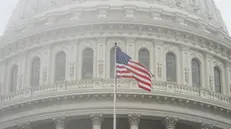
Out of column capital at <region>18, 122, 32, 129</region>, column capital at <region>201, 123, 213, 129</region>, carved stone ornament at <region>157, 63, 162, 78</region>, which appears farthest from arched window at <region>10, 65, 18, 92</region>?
column capital at <region>201, 123, 213, 129</region>

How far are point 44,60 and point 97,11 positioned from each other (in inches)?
249

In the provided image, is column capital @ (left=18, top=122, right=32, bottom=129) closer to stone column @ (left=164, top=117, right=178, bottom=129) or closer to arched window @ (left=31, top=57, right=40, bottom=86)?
arched window @ (left=31, top=57, right=40, bottom=86)

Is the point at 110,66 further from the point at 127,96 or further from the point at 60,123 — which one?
the point at 60,123

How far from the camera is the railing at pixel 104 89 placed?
191ft

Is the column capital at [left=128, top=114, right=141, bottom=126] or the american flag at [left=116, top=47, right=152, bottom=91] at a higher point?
the american flag at [left=116, top=47, right=152, bottom=91]

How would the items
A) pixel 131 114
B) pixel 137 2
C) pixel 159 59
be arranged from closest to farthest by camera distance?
pixel 131 114 < pixel 159 59 < pixel 137 2

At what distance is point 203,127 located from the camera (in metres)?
59.1

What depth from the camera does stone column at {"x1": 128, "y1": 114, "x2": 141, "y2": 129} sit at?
56812 millimetres

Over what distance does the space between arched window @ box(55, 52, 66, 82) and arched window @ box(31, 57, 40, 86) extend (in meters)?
1.87

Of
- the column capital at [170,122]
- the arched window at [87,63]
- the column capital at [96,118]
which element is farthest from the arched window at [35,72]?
the column capital at [170,122]

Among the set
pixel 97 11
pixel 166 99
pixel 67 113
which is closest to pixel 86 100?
pixel 67 113

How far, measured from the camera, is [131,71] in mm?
50500

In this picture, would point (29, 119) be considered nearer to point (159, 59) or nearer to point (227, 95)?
point (159, 59)

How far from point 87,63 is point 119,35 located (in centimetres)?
328
